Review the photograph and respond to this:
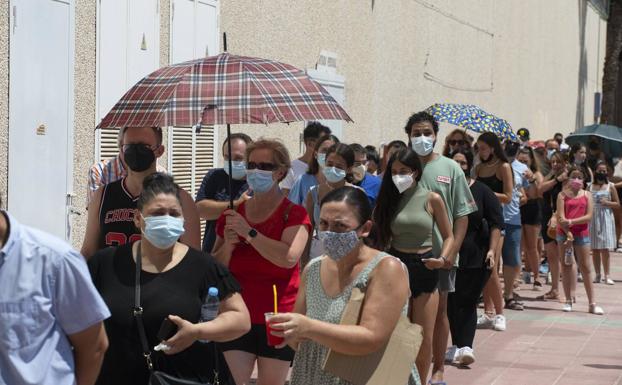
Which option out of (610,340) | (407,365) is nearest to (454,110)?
(610,340)

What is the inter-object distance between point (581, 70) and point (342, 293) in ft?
127

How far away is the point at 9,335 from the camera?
3.57 meters

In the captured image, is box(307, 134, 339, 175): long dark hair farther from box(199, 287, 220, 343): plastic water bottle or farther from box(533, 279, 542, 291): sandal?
box(533, 279, 542, 291): sandal

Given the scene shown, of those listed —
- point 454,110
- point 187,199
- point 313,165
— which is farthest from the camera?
point 454,110

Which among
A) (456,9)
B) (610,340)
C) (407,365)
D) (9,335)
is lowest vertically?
(610,340)

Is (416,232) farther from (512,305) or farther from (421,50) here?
(421,50)

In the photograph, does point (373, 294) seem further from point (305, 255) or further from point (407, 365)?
point (305, 255)

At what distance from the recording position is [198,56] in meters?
12.6

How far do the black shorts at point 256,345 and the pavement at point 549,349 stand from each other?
296cm

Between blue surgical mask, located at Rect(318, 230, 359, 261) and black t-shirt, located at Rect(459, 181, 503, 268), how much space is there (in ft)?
17.3

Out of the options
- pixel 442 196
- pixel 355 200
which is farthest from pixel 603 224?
pixel 355 200

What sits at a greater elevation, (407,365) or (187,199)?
(187,199)

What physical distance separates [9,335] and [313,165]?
231 inches

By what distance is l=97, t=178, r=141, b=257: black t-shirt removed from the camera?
575 centimetres
